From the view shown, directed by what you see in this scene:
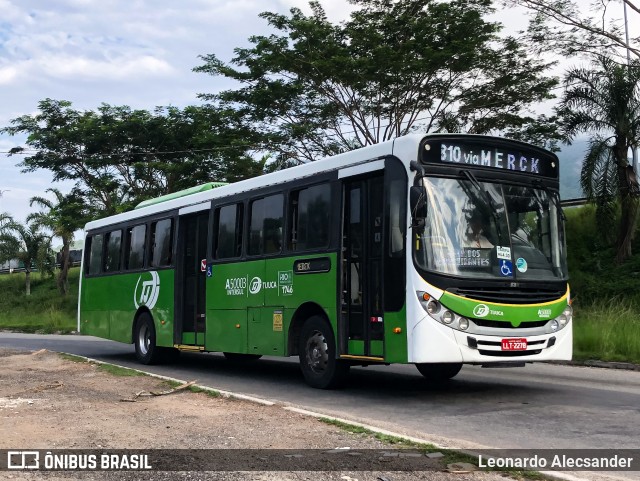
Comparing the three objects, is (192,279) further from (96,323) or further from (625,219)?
(625,219)

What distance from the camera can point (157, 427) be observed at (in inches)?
313

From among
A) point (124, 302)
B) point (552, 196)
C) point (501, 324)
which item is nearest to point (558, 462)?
point (501, 324)

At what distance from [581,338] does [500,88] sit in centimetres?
1239

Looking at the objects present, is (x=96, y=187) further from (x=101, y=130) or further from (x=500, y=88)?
(x=500, y=88)

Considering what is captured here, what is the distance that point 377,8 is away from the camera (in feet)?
84.2

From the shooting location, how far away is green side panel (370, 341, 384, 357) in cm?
1001

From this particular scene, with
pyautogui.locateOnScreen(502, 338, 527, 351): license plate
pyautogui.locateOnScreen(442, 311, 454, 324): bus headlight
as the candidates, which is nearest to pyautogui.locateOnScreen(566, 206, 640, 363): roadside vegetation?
pyautogui.locateOnScreen(502, 338, 527, 351): license plate

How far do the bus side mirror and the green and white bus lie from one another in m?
0.02

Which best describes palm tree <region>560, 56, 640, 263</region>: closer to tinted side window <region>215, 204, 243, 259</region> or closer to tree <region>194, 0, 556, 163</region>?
tree <region>194, 0, 556, 163</region>

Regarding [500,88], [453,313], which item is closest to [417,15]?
[500,88]

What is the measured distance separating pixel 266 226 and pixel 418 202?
384cm

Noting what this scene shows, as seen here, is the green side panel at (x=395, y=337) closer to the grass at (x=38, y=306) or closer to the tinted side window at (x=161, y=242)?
the tinted side window at (x=161, y=242)

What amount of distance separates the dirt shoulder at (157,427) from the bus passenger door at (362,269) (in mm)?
1742

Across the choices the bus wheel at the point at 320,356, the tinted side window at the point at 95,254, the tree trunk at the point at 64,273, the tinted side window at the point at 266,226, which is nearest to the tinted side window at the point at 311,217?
the tinted side window at the point at 266,226
